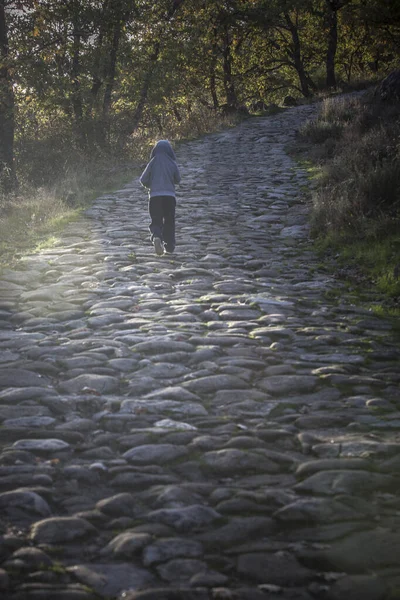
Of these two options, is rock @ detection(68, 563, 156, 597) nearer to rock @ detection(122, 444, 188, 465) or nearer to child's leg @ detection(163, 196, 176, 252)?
rock @ detection(122, 444, 188, 465)

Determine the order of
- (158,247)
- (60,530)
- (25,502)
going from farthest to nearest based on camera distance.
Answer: (158,247), (25,502), (60,530)

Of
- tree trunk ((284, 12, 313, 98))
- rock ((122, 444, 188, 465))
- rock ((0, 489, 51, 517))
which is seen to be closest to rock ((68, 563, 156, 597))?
rock ((0, 489, 51, 517))

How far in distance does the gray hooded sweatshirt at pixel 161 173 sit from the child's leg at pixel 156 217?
4.1 inches

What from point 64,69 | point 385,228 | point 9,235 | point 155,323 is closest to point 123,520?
point 155,323

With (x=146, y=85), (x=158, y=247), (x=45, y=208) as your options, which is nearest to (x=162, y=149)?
(x=158, y=247)

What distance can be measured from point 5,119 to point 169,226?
9.62 metres

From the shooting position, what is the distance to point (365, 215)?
33.9 ft

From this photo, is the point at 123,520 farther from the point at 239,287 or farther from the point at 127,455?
the point at 239,287

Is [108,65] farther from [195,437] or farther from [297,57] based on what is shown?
[195,437]

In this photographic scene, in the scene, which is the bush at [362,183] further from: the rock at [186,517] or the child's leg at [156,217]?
the rock at [186,517]

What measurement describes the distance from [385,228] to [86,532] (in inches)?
297

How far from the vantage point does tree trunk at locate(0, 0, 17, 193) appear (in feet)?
55.3

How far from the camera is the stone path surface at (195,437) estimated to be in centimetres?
276

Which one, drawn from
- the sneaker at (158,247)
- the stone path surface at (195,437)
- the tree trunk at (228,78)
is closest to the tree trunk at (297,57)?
the tree trunk at (228,78)
